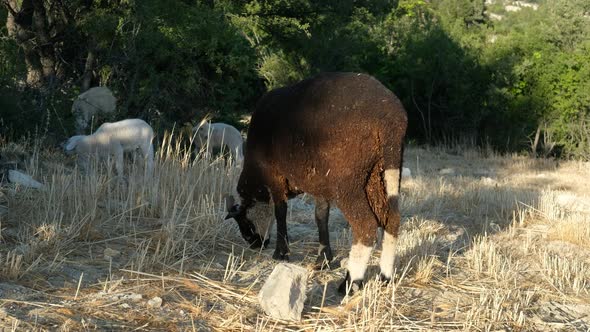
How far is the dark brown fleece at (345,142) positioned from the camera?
5.77 metres

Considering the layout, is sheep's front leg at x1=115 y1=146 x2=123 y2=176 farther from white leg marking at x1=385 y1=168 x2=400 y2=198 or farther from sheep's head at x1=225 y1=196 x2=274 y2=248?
white leg marking at x1=385 y1=168 x2=400 y2=198

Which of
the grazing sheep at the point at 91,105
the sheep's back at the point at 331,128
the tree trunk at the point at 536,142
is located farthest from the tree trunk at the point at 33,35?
the tree trunk at the point at 536,142

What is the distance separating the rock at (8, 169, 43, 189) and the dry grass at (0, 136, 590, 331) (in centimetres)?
32

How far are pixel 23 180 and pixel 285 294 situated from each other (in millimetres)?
4406

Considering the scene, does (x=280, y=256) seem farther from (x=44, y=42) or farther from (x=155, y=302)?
(x=44, y=42)

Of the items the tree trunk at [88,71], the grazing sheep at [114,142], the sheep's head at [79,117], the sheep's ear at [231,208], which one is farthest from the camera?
the tree trunk at [88,71]

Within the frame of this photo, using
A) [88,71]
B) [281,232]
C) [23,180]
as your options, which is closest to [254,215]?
[281,232]

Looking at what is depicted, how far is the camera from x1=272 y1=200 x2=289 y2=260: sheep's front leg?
6.69m

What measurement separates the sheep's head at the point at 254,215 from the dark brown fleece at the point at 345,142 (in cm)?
82

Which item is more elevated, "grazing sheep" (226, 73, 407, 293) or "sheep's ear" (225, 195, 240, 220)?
"grazing sheep" (226, 73, 407, 293)

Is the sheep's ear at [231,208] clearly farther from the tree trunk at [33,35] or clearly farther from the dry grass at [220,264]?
the tree trunk at [33,35]

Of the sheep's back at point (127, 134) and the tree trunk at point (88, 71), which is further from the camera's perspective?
the tree trunk at point (88, 71)

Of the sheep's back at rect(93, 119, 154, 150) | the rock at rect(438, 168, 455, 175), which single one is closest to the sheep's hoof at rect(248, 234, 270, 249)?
the sheep's back at rect(93, 119, 154, 150)

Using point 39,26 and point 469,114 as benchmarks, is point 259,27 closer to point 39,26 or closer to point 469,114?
point 469,114
